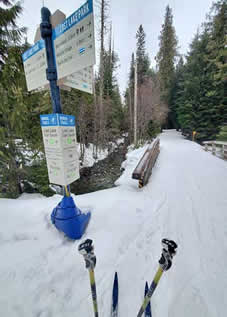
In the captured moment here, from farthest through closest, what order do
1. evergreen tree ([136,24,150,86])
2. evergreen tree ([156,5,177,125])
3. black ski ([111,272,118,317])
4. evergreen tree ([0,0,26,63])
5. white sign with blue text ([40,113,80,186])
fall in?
evergreen tree ([156,5,177,125]), evergreen tree ([136,24,150,86]), evergreen tree ([0,0,26,63]), white sign with blue text ([40,113,80,186]), black ski ([111,272,118,317])

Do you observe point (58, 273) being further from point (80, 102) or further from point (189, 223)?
point (80, 102)

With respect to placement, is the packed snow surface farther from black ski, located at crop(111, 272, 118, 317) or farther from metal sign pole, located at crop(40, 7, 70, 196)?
metal sign pole, located at crop(40, 7, 70, 196)

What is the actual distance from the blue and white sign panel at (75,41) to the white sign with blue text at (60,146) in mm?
456

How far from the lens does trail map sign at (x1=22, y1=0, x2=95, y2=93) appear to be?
1103 mm

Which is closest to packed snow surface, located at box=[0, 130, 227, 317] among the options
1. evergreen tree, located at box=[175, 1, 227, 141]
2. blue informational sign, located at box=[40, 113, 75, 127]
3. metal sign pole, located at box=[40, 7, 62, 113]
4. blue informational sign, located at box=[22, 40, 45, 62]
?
blue informational sign, located at box=[40, 113, 75, 127]

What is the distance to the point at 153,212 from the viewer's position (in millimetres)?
2336

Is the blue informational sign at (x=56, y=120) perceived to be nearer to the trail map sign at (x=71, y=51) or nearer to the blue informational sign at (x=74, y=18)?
the trail map sign at (x=71, y=51)

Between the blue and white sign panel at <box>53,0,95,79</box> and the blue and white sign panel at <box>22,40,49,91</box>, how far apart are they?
18cm

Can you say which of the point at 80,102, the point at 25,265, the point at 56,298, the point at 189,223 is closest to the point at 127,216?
the point at 189,223

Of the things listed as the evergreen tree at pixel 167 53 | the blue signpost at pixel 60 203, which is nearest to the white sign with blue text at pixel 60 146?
the blue signpost at pixel 60 203

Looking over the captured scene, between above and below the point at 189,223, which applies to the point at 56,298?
above

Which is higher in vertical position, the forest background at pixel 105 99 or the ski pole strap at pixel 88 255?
the forest background at pixel 105 99

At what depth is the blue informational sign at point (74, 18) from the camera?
106 centimetres

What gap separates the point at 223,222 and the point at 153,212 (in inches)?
45.5
